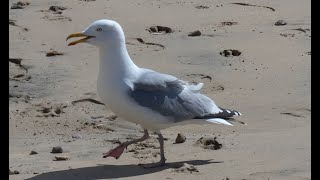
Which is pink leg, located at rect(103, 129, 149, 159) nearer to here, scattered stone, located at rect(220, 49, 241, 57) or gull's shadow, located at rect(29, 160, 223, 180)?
gull's shadow, located at rect(29, 160, 223, 180)

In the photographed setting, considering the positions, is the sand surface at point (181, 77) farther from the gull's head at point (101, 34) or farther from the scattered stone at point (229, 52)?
the gull's head at point (101, 34)

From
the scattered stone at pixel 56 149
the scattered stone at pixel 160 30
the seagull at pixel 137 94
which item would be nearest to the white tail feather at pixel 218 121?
the seagull at pixel 137 94

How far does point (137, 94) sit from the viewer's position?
656cm

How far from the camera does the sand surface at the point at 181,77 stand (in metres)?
6.58

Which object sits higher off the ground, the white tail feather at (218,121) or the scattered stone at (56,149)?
the white tail feather at (218,121)

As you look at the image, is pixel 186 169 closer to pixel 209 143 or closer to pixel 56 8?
pixel 209 143

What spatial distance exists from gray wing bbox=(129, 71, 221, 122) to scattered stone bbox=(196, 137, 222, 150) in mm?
254

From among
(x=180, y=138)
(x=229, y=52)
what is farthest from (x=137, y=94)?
(x=229, y=52)

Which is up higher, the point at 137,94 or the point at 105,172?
the point at 137,94

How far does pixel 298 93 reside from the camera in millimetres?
8297

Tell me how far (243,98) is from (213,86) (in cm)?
36

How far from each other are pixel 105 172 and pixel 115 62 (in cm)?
75

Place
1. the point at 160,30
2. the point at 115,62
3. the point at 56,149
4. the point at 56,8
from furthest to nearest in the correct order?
the point at 56,8 < the point at 160,30 < the point at 56,149 < the point at 115,62

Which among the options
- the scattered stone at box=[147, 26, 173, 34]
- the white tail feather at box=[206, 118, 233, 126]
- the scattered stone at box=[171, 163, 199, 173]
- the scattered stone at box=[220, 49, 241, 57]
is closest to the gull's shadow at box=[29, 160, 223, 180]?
the scattered stone at box=[171, 163, 199, 173]
